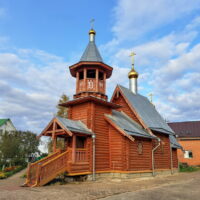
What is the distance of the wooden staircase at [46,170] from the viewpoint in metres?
10.2

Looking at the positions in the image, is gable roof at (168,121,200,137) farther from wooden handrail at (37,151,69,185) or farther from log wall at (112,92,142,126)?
wooden handrail at (37,151,69,185)

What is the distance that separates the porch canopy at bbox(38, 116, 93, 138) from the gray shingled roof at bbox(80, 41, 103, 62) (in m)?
4.99

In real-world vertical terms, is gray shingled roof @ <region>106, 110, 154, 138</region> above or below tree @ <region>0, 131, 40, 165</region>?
above

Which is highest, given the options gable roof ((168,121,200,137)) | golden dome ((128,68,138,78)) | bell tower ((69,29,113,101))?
golden dome ((128,68,138,78))

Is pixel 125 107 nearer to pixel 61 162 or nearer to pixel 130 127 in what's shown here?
pixel 130 127

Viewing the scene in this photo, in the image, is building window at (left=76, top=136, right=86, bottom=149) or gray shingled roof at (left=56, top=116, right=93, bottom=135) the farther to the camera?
building window at (left=76, top=136, right=86, bottom=149)

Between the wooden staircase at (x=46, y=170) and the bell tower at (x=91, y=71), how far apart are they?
4.81 metres

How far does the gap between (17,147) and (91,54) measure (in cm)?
1431

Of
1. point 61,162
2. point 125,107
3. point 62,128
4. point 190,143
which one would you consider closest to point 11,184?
point 61,162

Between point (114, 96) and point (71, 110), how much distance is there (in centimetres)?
523

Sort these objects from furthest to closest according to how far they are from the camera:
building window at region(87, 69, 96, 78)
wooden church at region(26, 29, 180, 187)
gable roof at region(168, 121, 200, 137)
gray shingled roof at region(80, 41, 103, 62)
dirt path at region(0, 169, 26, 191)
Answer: gable roof at region(168, 121, 200, 137) → building window at region(87, 69, 96, 78) → gray shingled roof at region(80, 41, 103, 62) → wooden church at region(26, 29, 180, 187) → dirt path at region(0, 169, 26, 191)

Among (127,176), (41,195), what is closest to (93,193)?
(41,195)

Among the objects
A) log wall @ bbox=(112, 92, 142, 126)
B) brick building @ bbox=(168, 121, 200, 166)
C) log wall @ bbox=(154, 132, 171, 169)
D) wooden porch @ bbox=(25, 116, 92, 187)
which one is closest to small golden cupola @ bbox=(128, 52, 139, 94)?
log wall @ bbox=(112, 92, 142, 126)

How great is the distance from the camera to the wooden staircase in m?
10.2
